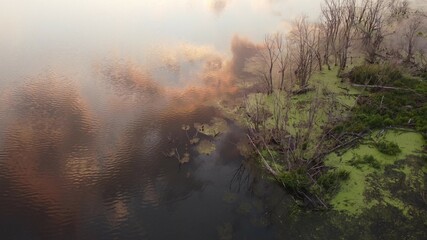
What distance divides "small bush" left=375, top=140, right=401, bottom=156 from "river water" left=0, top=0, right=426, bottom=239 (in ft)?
13.2

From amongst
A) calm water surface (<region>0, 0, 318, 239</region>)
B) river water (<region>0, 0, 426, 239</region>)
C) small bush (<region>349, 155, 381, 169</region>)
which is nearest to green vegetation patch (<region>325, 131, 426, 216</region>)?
small bush (<region>349, 155, 381, 169</region>)

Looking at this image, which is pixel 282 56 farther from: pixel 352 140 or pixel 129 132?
pixel 129 132

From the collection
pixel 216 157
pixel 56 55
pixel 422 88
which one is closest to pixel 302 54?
pixel 422 88

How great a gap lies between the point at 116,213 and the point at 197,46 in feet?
49.0

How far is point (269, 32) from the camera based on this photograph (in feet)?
Result: 90.7

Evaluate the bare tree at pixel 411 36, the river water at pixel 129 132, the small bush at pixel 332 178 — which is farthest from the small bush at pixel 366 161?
the bare tree at pixel 411 36

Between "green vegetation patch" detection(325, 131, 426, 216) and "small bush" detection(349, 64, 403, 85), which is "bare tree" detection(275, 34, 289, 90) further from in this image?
"green vegetation patch" detection(325, 131, 426, 216)

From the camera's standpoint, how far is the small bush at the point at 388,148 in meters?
15.1

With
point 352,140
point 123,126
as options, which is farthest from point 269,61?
point 123,126

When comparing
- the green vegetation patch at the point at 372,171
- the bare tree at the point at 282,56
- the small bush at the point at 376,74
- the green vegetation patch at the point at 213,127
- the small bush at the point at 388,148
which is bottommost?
the green vegetation patch at the point at 372,171

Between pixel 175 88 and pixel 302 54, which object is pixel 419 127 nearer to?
pixel 302 54

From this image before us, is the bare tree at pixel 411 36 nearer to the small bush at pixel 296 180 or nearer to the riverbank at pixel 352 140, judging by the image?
the riverbank at pixel 352 140

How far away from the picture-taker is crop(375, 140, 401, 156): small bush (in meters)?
15.1

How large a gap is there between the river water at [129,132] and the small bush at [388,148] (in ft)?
13.2
